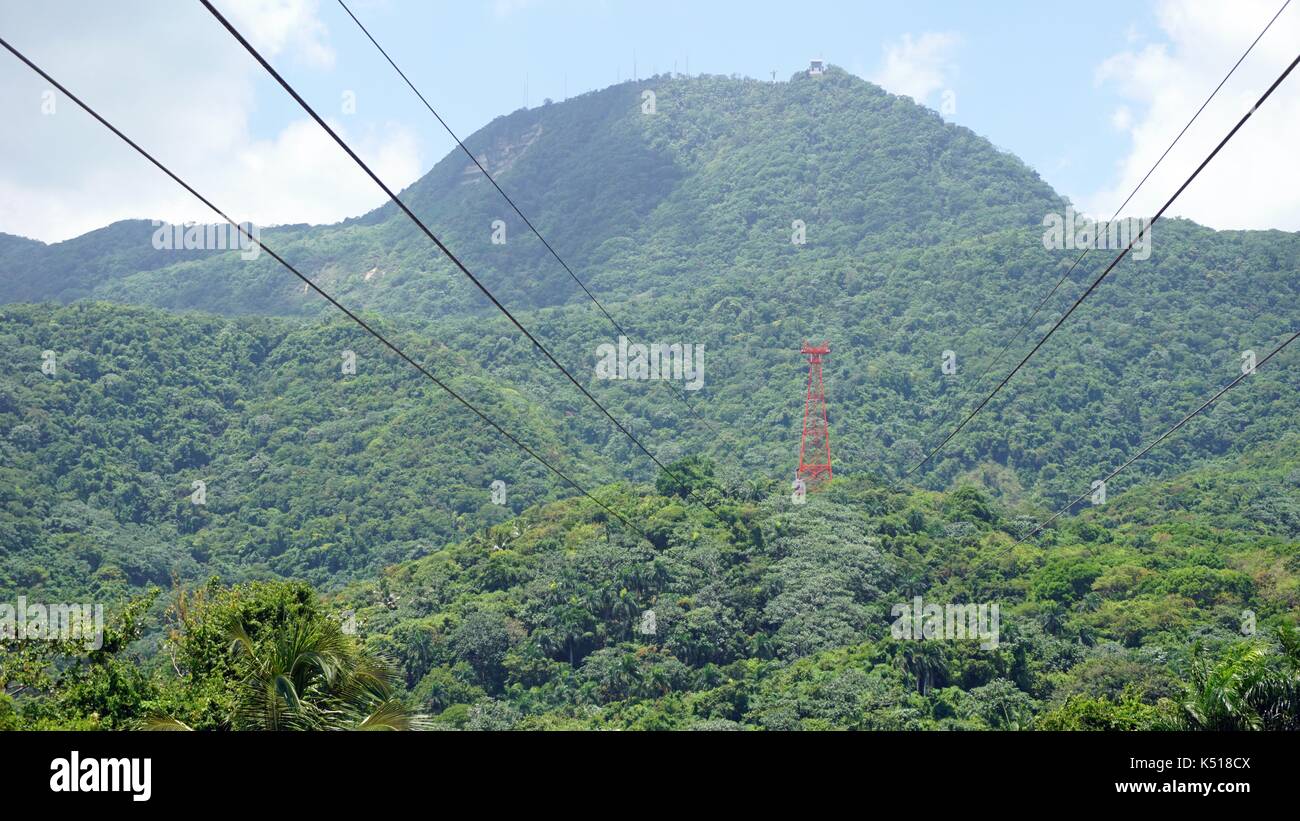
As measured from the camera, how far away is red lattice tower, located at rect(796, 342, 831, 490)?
7334 cm

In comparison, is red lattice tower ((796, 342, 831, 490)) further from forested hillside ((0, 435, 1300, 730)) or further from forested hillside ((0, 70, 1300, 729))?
forested hillside ((0, 435, 1300, 730))

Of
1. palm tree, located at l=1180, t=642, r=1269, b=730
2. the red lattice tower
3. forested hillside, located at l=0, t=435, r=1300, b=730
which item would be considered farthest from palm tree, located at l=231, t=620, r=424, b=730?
the red lattice tower

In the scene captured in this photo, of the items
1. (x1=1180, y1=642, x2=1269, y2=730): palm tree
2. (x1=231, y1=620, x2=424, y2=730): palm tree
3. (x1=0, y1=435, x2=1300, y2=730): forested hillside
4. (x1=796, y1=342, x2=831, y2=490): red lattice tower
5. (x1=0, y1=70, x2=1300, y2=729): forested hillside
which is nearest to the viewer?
(x1=231, y1=620, x2=424, y2=730): palm tree

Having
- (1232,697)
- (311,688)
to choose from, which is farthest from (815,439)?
(311,688)

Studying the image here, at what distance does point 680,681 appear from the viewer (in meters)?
47.8

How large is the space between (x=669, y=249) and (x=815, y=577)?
132976mm

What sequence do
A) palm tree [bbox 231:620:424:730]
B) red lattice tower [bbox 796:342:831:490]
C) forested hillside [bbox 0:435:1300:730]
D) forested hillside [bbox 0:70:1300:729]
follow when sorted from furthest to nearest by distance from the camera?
red lattice tower [bbox 796:342:831:490], forested hillside [bbox 0:435:1300:730], forested hillside [bbox 0:70:1300:729], palm tree [bbox 231:620:424:730]

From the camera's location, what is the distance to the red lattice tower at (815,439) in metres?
73.3

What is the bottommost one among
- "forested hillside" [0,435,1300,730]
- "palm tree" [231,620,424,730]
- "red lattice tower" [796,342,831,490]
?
"forested hillside" [0,435,1300,730]

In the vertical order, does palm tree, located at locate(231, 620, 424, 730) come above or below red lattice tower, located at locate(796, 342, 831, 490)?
below

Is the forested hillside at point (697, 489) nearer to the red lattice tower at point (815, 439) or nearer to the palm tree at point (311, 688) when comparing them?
the palm tree at point (311, 688)

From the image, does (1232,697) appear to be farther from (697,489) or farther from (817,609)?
(697,489)

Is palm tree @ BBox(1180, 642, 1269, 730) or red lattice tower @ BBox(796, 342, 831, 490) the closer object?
palm tree @ BBox(1180, 642, 1269, 730)
